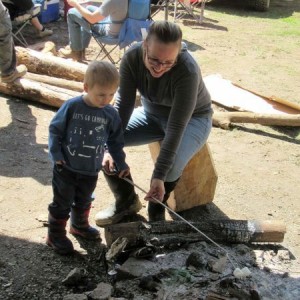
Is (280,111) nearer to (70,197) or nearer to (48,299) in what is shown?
(70,197)

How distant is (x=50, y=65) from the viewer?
21.4 ft

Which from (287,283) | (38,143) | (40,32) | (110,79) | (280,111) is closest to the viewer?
(110,79)

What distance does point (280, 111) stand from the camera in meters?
6.10

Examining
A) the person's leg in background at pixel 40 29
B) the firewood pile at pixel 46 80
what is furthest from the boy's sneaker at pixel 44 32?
the firewood pile at pixel 46 80

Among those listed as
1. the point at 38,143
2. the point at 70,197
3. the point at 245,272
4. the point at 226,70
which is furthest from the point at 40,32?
the point at 245,272

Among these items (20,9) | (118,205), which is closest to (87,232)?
(118,205)

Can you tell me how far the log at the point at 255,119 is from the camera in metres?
5.71

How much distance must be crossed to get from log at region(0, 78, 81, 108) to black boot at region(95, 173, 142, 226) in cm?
216

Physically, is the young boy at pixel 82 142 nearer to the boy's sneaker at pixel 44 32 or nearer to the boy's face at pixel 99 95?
the boy's face at pixel 99 95

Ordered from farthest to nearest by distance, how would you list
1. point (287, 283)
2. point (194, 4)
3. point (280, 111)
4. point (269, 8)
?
1. point (269, 8)
2. point (194, 4)
3. point (280, 111)
4. point (287, 283)

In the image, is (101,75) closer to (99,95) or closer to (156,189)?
(99,95)

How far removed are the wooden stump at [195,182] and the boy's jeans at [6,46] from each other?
2540 millimetres

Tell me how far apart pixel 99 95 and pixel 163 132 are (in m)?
0.94

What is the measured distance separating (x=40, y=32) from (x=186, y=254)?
6.31 metres
